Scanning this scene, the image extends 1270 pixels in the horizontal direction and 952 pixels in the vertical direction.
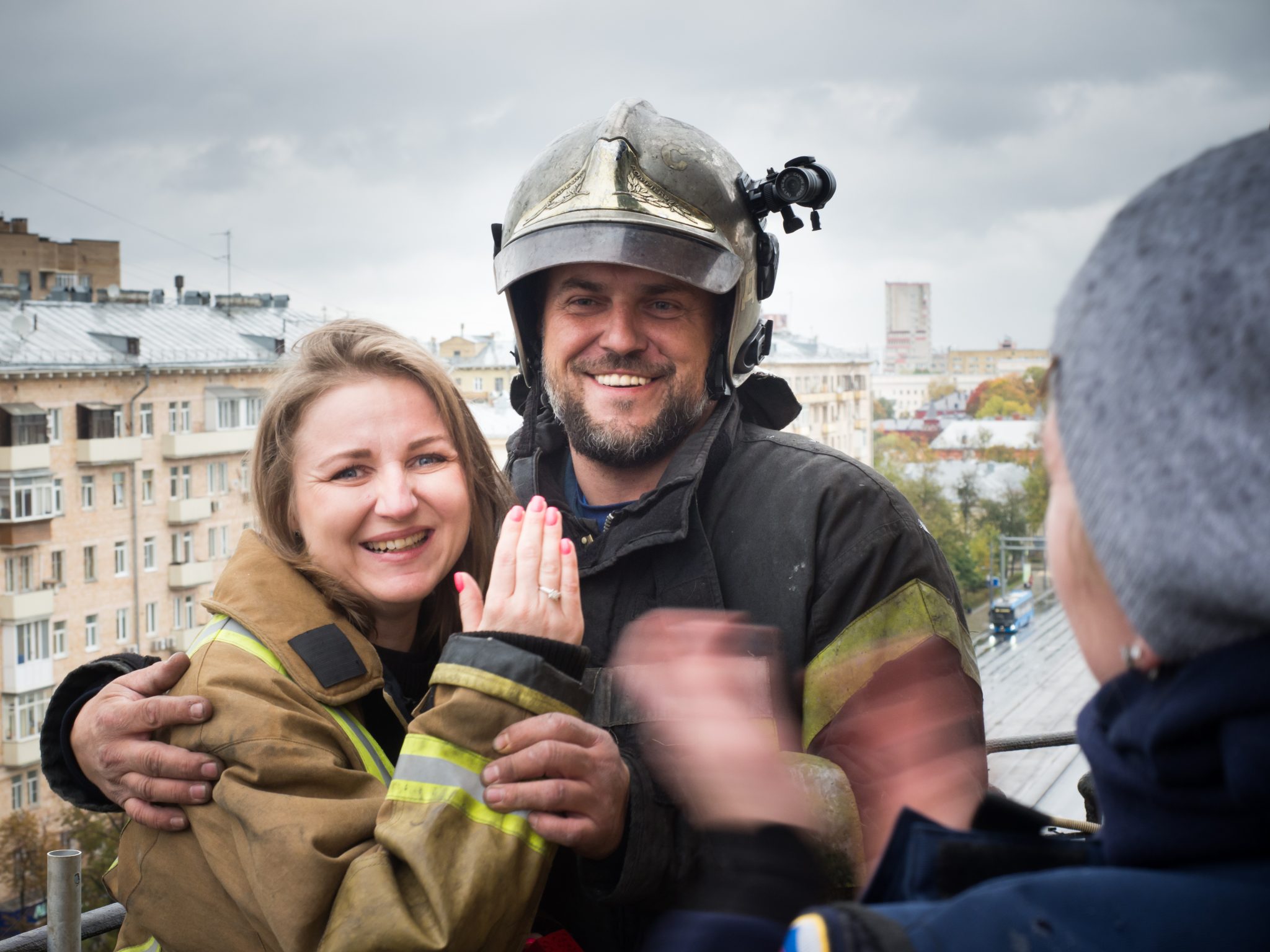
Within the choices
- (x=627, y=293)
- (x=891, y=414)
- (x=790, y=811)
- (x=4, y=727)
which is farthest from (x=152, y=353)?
(x=891, y=414)

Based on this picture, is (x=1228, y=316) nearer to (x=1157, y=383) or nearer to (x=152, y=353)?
(x=1157, y=383)

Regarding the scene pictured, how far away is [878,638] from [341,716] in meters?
1.12

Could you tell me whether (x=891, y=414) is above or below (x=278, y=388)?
above

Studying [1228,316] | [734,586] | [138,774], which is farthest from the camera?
[734,586]

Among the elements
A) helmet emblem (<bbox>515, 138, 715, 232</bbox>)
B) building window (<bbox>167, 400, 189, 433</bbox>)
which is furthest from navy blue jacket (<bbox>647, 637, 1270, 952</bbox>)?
building window (<bbox>167, 400, 189, 433</bbox>)

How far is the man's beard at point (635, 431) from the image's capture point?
3061 millimetres

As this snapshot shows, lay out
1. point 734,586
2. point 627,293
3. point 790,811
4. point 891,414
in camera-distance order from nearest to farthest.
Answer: point 790,811, point 734,586, point 627,293, point 891,414

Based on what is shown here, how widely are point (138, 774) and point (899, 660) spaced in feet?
4.97

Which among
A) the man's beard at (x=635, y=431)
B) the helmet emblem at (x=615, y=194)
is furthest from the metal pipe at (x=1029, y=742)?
the helmet emblem at (x=615, y=194)

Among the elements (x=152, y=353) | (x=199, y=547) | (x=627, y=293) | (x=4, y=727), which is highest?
(x=152, y=353)

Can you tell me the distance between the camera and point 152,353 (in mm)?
28625

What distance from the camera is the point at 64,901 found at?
9.11 feet

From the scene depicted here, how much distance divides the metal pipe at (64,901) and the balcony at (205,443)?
86.0 ft

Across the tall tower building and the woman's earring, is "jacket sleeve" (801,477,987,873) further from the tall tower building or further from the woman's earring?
the tall tower building
